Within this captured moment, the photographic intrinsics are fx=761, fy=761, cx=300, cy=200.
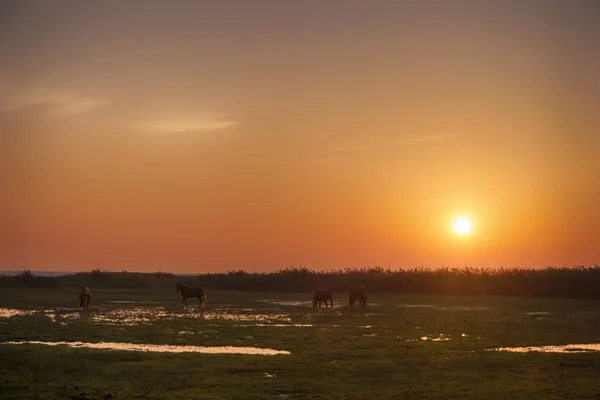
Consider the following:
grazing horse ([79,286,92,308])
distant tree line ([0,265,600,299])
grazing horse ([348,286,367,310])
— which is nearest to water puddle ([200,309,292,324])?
grazing horse ([348,286,367,310])

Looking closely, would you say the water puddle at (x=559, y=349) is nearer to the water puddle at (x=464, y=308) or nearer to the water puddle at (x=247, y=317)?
the water puddle at (x=247, y=317)

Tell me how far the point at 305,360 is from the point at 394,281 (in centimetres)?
5545

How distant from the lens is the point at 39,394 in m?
18.2

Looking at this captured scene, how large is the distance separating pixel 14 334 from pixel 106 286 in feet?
197

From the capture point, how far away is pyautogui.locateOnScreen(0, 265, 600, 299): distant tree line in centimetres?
6962

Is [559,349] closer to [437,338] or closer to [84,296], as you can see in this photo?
[437,338]

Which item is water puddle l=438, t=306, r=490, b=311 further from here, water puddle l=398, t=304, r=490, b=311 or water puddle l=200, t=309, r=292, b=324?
water puddle l=200, t=309, r=292, b=324

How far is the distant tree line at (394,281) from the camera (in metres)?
69.6

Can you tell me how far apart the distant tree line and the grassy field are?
28.5 m

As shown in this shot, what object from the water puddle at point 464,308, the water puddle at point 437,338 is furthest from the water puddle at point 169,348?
the water puddle at point 464,308

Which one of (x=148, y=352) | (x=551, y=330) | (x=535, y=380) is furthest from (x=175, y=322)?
(x=535, y=380)

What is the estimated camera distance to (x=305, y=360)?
23.8 meters

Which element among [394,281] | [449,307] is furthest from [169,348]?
[394,281]

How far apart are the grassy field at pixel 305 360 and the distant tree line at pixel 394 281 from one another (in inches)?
1123
